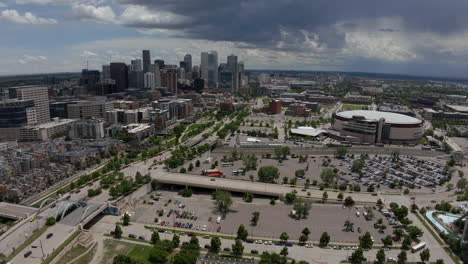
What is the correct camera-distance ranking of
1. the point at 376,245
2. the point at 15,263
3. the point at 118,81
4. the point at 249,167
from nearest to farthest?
the point at 15,263, the point at 376,245, the point at 249,167, the point at 118,81

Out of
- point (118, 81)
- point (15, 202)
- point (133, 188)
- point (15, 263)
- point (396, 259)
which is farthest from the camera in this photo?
point (118, 81)

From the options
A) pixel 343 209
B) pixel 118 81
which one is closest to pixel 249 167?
pixel 343 209

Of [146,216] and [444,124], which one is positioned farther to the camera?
[444,124]

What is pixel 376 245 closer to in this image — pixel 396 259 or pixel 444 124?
pixel 396 259

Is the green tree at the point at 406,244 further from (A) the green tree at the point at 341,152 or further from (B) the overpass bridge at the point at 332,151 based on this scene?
(B) the overpass bridge at the point at 332,151

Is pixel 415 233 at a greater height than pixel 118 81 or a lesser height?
lesser

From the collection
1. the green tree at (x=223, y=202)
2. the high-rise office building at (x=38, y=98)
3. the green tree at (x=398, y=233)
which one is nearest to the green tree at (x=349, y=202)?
the green tree at (x=398, y=233)

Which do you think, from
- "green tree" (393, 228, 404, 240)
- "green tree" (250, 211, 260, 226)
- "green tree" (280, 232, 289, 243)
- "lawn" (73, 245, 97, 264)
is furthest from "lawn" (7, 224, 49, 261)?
"green tree" (393, 228, 404, 240)
